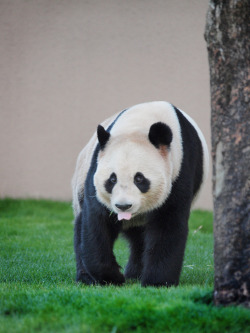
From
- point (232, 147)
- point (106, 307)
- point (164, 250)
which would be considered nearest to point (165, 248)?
point (164, 250)

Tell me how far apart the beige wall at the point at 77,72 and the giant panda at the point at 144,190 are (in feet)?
17.6

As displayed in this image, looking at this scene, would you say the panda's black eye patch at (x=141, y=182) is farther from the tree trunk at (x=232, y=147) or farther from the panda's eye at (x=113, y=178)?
the tree trunk at (x=232, y=147)

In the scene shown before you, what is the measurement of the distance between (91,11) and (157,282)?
22.9 feet

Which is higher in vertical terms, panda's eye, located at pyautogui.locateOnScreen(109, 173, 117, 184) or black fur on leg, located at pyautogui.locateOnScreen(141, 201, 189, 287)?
panda's eye, located at pyautogui.locateOnScreen(109, 173, 117, 184)

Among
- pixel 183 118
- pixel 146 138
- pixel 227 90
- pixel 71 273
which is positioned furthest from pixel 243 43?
pixel 71 273

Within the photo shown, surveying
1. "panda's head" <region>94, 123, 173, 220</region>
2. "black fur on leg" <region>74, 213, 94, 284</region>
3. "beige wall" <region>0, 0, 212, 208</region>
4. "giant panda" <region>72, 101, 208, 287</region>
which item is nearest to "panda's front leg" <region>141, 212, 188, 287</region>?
"giant panda" <region>72, 101, 208, 287</region>

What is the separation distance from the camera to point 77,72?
36.1 ft

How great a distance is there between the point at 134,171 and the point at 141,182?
0.34 feet

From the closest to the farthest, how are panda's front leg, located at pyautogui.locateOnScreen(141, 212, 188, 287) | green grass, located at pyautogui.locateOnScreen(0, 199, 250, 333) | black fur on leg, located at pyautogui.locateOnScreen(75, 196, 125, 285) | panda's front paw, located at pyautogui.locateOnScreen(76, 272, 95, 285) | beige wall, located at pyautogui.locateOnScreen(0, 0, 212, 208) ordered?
green grass, located at pyautogui.locateOnScreen(0, 199, 250, 333), panda's front leg, located at pyautogui.locateOnScreen(141, 212, 188, 287), black fur on leg, located at pyautogui.locateOnScreen(75, 196, 125, 285), panda's front paw, located at pyautogui.locateOnScreen(76, 272, 95, 285), beige wall, located at pyautogui.locateOnScreen(0, 0, 212, 208)

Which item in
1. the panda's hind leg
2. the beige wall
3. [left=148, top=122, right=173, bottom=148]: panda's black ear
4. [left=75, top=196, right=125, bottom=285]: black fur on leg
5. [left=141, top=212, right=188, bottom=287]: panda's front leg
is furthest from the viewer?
the beige wall

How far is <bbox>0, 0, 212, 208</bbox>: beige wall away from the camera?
10.9 meters

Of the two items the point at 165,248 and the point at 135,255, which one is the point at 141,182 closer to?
the point at 165,248

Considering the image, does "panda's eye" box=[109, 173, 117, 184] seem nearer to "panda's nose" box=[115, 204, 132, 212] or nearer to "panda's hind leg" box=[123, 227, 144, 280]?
"panda's nose" box=[115, 204, 132, 212]

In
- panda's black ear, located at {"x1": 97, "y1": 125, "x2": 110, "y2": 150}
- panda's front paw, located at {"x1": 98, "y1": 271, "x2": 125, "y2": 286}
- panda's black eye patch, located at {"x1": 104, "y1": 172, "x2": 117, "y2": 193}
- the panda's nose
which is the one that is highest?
panda's black ear, located at {"x1": 97, "y1": 125, "x2": 110, "y2": 150}
